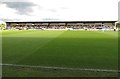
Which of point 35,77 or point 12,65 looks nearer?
point 35,77

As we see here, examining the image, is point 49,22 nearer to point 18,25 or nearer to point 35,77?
point 18,25

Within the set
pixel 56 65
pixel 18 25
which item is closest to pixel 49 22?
pixel 18 25

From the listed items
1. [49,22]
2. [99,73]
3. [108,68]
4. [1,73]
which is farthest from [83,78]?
[49,22]

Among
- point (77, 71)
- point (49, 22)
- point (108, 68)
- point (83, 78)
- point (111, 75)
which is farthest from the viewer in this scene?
point (49, 22)

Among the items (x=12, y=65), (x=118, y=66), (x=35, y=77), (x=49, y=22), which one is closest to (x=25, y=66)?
(x=12, y=65)

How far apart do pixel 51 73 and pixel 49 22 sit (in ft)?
408

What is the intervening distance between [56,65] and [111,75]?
242 centimetres

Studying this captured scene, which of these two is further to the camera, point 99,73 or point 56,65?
point 56,65

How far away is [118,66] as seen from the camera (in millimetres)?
9078

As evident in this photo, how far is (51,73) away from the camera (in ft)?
25.7

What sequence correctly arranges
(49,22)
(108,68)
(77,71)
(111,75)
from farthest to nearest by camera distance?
(49,22) < (108,68) < (77,71) < (111,75)

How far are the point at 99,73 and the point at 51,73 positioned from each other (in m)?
1.51

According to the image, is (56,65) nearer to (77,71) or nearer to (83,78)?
(77,71)

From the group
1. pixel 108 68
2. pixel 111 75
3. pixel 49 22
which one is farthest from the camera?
pixel 49 22
